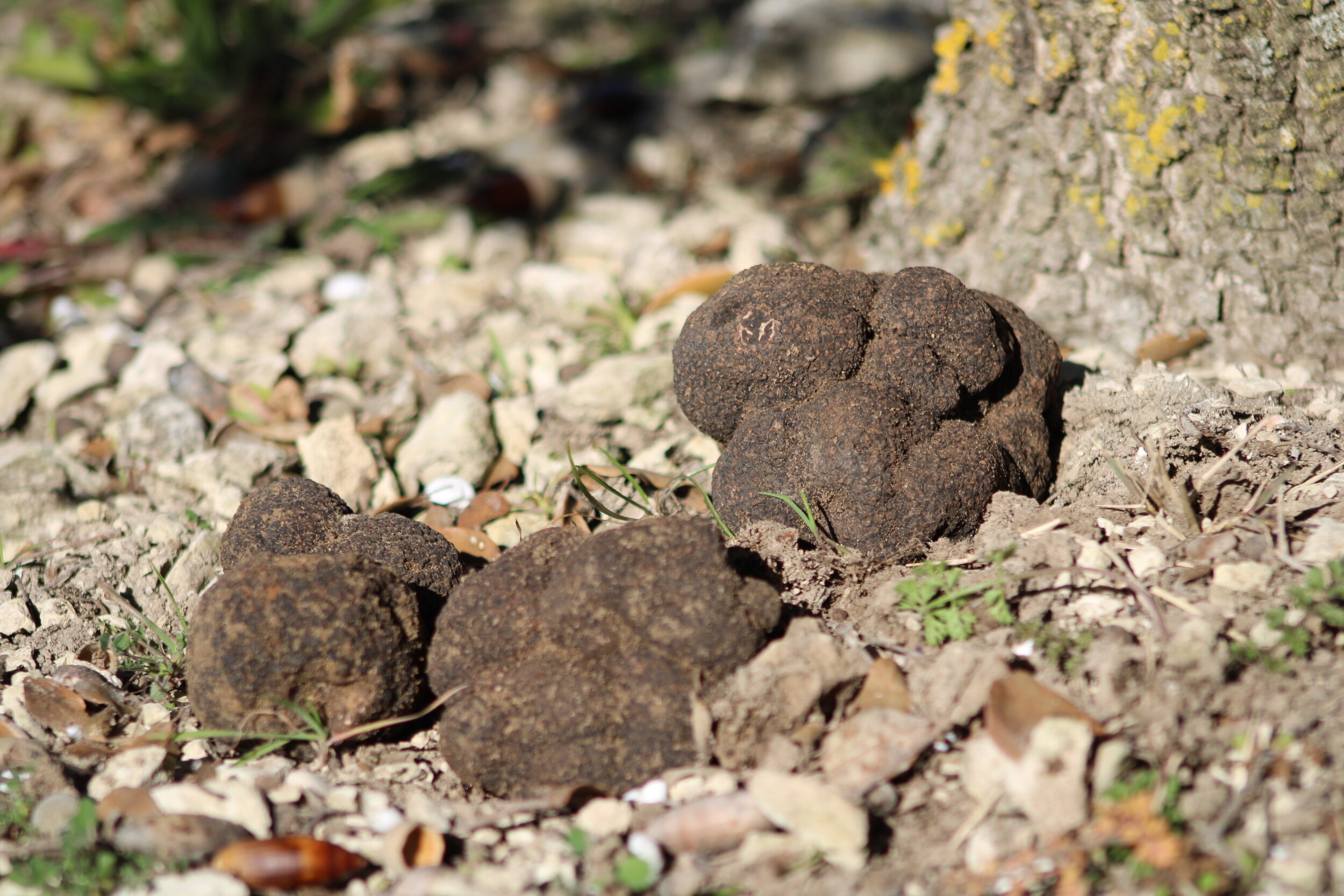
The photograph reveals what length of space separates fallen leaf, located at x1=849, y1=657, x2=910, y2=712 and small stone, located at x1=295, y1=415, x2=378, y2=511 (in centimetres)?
163

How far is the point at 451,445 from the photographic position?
9.90 ft

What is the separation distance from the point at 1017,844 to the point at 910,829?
0.63ft

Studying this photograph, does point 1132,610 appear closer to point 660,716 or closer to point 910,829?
point 910,829

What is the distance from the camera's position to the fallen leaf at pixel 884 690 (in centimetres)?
195

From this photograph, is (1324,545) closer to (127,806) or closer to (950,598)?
(950,598)

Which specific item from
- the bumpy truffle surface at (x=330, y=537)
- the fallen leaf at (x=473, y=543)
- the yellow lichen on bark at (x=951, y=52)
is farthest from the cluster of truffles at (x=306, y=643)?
the yellow lichen on bark at (x=951, y=52)

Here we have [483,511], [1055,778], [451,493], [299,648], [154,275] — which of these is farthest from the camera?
[154,275]

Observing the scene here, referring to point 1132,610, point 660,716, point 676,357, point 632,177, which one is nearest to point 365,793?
point 660,716

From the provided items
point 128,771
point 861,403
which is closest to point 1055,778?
point 861,403

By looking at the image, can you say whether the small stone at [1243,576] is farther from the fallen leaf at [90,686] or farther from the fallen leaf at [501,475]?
the fallen leaf at [90,686]

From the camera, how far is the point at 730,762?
6.27 feet

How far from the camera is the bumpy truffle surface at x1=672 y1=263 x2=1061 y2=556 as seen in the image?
88.1 inches

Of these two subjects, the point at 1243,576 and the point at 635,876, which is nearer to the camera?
the point at 635,876

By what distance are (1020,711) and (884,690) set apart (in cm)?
28
